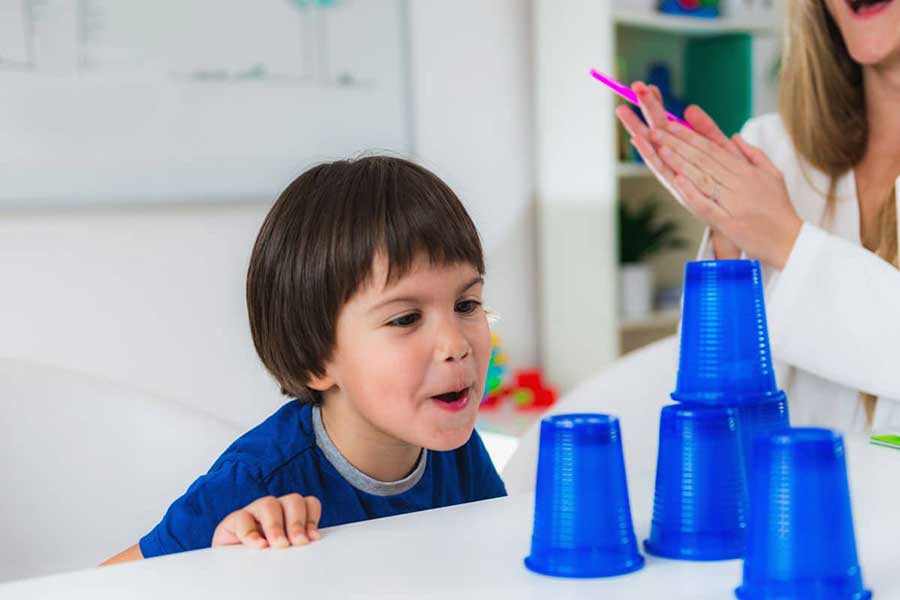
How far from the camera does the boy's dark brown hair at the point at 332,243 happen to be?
100cm

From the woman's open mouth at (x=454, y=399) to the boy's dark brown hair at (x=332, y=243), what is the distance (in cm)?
12

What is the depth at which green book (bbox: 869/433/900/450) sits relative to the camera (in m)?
0.97

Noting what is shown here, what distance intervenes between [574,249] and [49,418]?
2.25 meters

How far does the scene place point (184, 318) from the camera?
2711 millimetres

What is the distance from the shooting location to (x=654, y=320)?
10.3ft

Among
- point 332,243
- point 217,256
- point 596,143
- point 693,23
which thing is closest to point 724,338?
point 332,243

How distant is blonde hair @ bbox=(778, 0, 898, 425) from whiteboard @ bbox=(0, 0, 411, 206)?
4.43 feet

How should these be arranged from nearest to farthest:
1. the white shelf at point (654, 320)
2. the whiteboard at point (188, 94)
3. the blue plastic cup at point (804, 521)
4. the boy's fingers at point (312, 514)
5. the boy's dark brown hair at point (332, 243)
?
the blue plastic cup at point (804, 521) → the boy's fingers at point (312, 514) → the boy's dark brown hair at point (332, 243) → the whiteboard at point (188, 94) → the white shelf at point (654, 320)

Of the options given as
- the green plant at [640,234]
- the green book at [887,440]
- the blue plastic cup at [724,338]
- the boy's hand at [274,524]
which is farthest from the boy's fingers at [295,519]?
the green plant at [640,234]

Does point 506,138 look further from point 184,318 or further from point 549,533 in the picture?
point 549,533

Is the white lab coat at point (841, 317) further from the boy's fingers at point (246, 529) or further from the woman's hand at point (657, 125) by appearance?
the boy's fingers at point (246, 529)

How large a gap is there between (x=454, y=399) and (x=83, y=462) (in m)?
0.40

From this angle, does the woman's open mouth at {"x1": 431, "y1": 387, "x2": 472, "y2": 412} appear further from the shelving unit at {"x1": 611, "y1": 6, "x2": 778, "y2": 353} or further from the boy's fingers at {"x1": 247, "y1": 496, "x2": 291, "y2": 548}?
the shelving unit at {"x1": 611, "y1": 6, "x2": 778, "y2": 353}

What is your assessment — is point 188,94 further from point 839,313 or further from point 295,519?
point 295,519
